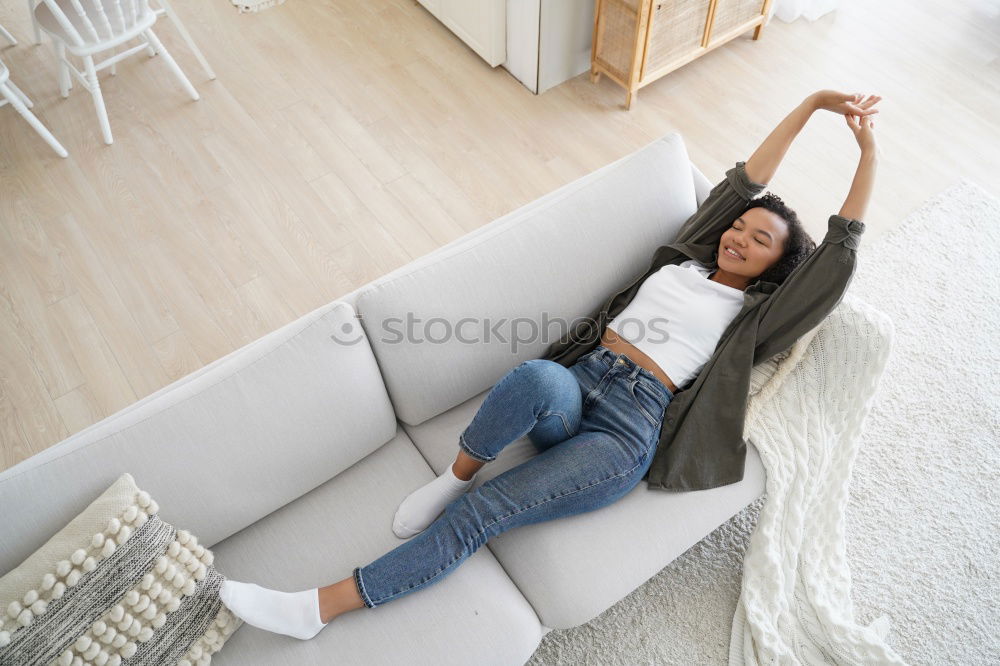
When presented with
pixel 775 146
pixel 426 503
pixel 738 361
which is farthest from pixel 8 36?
pixel 738 361

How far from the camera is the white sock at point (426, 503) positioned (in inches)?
56.1

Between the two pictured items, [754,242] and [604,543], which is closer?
[604,543]

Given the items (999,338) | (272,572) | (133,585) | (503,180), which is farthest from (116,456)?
(999,338)

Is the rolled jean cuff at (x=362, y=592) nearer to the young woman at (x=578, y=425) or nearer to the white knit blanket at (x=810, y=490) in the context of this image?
the young woman at (x=578, y=425)

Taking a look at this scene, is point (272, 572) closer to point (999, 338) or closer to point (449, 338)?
point (449, 338)

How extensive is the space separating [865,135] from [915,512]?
1.02 meters

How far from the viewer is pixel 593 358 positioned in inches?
61.3

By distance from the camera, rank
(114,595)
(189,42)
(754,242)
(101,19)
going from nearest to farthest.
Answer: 1. (114,595)
2. (754,242)
3. (101,19)
4. (189,42)

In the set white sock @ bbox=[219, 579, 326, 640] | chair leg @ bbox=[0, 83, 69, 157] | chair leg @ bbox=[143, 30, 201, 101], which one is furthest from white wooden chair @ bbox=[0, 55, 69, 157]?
white sock @ bbox=[219, 579, 326, 640]

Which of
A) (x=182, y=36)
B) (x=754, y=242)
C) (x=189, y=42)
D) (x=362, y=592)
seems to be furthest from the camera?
(x=182, y=36)

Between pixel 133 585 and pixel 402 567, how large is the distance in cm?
47

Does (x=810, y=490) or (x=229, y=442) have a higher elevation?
(x=229, y=442)

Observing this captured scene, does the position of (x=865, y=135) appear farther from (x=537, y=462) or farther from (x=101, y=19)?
(x=101, y=19)

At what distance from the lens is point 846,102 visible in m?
1.55
